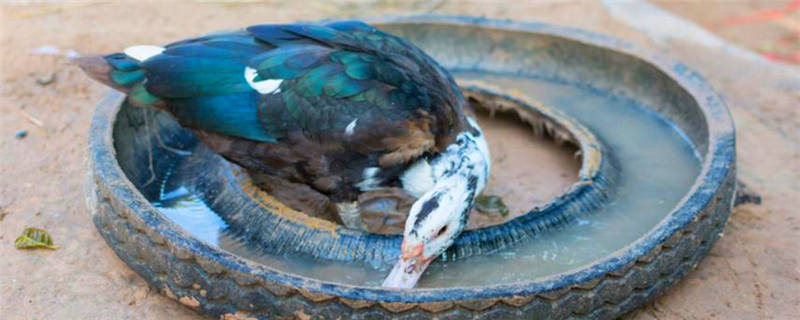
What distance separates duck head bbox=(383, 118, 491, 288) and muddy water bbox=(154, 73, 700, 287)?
13 cm

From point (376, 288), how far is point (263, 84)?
1.19 meters

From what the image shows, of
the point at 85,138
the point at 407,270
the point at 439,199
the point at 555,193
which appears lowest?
the point at 555,193

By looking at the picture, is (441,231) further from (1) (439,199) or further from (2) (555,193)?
(2) (555,193)

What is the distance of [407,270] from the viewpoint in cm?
327

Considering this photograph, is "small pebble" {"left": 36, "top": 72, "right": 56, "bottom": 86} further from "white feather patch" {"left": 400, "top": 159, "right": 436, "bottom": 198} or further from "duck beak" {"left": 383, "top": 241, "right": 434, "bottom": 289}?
"duck beak" {"left": 383, "top": 241, "right": 434, "bottom": 289}

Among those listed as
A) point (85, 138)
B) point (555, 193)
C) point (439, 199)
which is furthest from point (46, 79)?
point (555, 193)

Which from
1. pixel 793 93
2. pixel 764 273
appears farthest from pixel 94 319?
pixel 793 93

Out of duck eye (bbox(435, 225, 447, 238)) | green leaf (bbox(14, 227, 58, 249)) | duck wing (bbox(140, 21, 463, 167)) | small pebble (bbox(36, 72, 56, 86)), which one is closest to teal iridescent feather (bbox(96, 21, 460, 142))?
duck wing (bbox(140, 21, 463, 167))

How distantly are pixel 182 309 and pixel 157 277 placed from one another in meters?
0.20

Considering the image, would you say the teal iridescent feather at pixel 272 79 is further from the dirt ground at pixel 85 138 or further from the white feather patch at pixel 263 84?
the dirt ground at pixel 85 138

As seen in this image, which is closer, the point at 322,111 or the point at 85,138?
the point at 322,111

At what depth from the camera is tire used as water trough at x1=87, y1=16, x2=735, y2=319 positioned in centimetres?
278

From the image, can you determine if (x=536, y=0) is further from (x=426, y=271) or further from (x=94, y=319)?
(x=94, y=319)

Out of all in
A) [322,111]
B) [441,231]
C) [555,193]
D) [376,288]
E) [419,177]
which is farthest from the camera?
[555,193]
